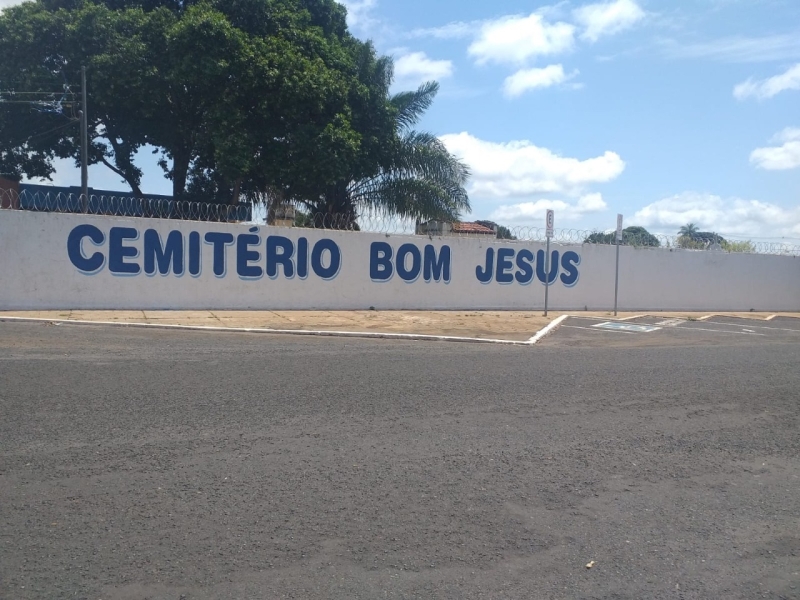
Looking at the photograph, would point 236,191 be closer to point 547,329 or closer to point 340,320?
point 340,320

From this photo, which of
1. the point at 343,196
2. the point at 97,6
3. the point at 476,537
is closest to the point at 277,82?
the point at 343,196

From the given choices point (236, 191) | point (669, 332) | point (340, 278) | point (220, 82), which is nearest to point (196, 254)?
point (340, 278)

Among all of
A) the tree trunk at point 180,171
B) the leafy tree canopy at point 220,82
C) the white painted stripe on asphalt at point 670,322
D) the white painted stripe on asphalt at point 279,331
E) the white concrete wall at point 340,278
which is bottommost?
the white painted stripe on asphalt at point 279,331

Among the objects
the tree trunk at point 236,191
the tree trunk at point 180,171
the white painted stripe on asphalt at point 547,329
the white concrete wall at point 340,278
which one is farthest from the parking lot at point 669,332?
the tree trunk at point 180,171

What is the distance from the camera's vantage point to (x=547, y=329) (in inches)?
625

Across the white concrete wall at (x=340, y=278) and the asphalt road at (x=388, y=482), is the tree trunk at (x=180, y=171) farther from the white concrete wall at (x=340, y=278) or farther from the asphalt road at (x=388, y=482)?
the asphalt road at (x=388, y=482)

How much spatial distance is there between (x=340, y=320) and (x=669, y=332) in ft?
23.6

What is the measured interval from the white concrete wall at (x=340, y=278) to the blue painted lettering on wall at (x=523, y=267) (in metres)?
0.06

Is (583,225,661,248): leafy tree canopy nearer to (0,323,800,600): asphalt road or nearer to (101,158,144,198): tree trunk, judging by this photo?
(0,323,800,600): asphalt road

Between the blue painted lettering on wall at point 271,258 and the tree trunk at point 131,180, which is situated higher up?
the tree trunk at point 131,180

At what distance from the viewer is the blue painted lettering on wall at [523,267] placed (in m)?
20.6

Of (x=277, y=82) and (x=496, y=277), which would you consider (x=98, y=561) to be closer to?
(x=496, y=277)

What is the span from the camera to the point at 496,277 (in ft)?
67.9

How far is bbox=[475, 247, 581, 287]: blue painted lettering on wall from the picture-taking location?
67.5 ft
